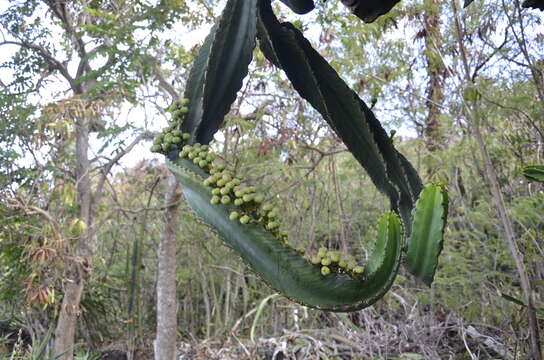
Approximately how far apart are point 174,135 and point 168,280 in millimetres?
2373

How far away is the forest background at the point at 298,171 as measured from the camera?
2.30 meters

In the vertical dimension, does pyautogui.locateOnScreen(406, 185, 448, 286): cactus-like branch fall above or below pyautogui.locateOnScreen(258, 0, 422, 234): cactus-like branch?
below

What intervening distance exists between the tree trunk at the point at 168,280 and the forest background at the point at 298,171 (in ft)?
0.08

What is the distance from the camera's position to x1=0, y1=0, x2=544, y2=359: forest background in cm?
230

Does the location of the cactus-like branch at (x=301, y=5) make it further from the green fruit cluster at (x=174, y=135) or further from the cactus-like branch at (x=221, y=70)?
the green fruit cluster at (x=174, y=135)

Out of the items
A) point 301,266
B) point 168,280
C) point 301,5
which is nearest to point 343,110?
point 301,5

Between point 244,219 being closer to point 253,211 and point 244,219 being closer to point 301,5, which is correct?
point 253,211

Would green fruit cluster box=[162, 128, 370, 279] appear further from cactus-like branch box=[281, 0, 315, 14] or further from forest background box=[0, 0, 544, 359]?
forest background box=[0, 0, 544, 359]

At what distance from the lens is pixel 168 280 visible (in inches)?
119

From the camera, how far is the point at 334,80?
84 centimetres

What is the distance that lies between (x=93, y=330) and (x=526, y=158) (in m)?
4.10

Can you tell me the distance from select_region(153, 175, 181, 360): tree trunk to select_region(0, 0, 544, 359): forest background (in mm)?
25

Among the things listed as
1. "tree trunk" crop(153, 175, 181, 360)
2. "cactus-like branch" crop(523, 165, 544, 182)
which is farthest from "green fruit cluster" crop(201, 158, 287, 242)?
"tree trunk" crop(153, 175, 181, 360)

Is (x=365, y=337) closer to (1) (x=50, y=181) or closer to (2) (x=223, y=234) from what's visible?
(2) (x=223, y=234)
